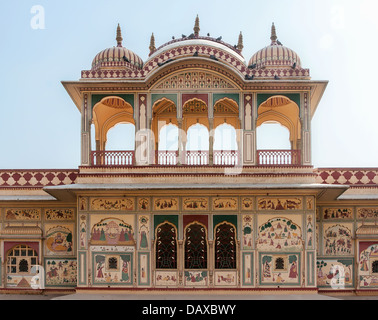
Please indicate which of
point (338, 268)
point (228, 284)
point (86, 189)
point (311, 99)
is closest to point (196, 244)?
point (228, 284)

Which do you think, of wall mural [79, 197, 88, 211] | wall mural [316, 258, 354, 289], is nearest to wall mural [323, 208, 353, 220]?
wall mural [316, 258, 354, 289]

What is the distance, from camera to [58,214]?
15695mm

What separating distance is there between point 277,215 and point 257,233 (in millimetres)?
732

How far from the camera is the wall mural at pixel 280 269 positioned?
46.3 feet

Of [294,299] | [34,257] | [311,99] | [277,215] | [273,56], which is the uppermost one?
[273,56]

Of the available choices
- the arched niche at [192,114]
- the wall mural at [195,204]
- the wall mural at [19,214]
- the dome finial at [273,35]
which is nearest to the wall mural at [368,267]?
the wall mural at [195,204]

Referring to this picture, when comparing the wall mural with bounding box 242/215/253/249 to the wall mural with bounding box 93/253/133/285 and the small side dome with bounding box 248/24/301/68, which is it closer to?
the wall mural with bounding box 93/253/133/285

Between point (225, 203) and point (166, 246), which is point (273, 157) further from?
point (166, 246)

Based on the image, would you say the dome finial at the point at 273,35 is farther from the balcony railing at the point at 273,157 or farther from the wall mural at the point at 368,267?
the wall mural at the point at 368,267

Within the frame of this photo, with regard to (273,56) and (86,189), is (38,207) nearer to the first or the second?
(86,189)

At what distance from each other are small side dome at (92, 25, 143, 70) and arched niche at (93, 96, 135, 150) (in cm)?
175

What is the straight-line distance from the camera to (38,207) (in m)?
15.6

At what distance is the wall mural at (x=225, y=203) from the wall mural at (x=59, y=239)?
447 cm

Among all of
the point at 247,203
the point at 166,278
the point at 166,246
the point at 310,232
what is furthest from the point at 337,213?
the point at 166,278
